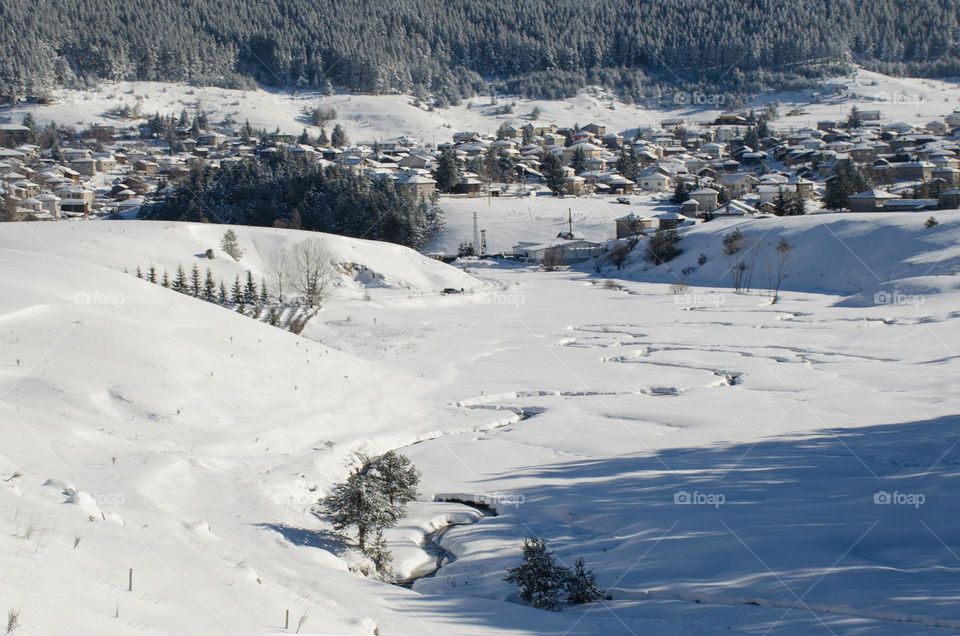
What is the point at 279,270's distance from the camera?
4925 centimetres

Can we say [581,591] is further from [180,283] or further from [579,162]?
[579,162]

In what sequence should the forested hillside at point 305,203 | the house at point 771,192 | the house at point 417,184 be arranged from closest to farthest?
1. the forested hillside at point 305,203
2. the house at point 771,192
3. the house at point 417,184

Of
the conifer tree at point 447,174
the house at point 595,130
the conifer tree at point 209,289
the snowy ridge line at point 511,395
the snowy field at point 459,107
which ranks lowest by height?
the snowy ridge line at point 511,395

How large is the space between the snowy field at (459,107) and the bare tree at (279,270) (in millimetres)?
94061

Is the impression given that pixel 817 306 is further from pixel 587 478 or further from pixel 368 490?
pixel 368 490

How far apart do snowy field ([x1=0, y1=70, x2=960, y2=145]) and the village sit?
8.50 meters

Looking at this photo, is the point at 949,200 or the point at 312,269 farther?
the point at 949,200

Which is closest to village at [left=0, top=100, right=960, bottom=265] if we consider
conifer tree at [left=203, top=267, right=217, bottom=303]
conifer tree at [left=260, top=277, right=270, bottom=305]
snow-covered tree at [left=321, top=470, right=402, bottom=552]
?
conifer tree at [left=260, top=277, right=270, bottom=305]

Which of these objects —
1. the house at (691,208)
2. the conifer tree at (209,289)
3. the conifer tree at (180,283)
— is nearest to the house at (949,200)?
the house at (691,208)

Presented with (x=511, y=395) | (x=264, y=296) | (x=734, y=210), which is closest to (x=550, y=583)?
(x=511, y=395)

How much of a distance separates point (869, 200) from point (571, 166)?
44.8 metres

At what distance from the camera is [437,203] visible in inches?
3462

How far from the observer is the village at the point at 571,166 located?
7944 centimetres

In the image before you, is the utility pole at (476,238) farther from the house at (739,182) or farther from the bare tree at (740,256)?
the house at (739,182)
